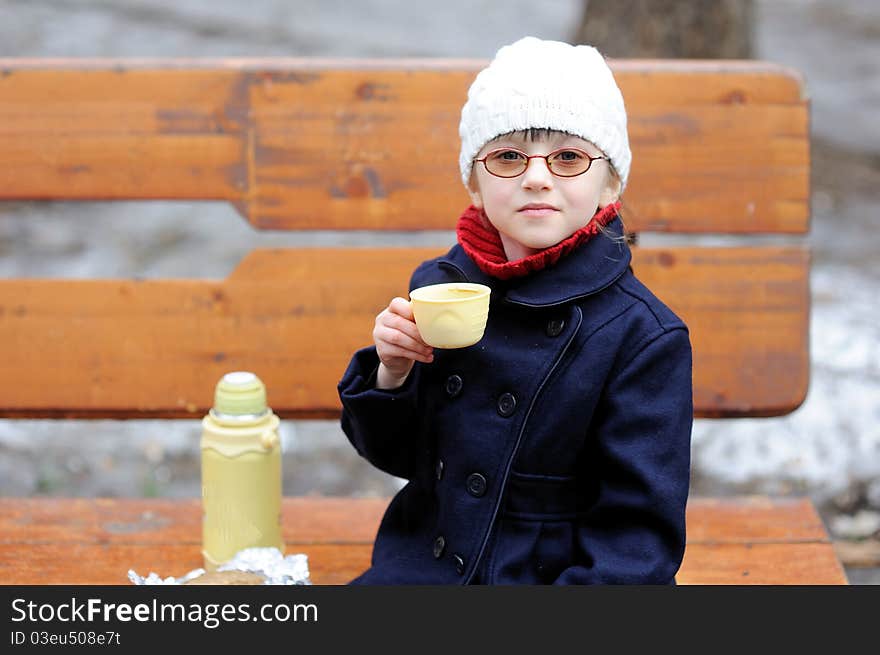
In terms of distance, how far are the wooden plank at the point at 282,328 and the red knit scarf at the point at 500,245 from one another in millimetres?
698

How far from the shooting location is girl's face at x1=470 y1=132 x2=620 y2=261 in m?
1.91

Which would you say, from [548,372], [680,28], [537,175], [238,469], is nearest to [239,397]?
[238,469]

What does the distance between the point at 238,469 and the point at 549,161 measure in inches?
34.9

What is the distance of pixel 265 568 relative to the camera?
7.44 ft

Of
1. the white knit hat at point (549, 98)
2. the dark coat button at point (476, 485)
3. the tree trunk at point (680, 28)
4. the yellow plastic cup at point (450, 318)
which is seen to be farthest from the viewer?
the tree trunk at point (680, 28)

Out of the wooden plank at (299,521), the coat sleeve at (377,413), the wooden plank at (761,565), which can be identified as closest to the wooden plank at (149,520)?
the wooden plank at (299,521)

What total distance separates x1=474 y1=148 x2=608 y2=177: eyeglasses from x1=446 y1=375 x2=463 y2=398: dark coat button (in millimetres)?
344

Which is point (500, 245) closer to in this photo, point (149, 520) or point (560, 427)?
point (560, 427)

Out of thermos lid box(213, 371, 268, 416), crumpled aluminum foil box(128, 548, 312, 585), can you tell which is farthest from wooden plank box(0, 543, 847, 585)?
thermos lid box(213, 371, 268, 416)

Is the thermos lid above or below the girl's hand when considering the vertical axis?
above

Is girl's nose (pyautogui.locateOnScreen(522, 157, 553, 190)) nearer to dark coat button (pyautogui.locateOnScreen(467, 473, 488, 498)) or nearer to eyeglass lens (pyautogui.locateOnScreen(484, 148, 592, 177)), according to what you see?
eyeglass lens (pyautogui.locateOnScreen(484, 148, 592, 177))

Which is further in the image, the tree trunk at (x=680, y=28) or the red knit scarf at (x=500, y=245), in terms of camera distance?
the tree trunk at (x=680, y=28)

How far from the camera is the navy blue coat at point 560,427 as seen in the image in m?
1.92

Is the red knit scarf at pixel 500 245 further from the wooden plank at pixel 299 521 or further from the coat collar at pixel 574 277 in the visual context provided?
the wooden plank at pixel 299 521
